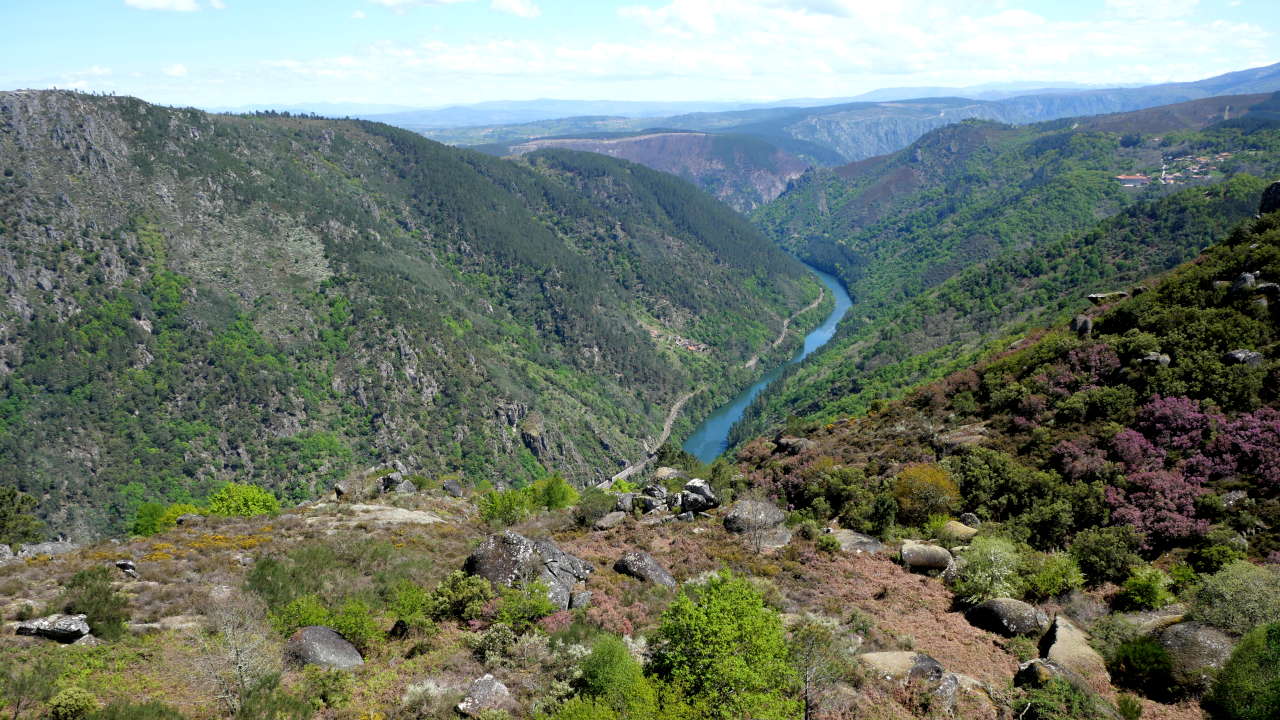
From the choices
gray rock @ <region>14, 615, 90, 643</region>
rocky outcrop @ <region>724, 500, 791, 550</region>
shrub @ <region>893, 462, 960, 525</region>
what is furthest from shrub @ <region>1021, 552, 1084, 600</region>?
gray rock @ <region>14, 615, 90, 643</region>

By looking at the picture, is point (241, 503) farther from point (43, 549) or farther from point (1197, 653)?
point (1197, 653)

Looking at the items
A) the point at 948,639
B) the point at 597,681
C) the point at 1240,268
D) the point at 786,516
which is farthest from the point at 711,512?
the point at 1240,268

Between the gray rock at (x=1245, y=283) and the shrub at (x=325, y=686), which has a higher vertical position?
the gray rock at (x=1245, y=283)

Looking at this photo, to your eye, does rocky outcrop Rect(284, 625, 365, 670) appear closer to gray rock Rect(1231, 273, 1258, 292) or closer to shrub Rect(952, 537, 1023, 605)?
shrub Rect(952, 537, 1023, 605)

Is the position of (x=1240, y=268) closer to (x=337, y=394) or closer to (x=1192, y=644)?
(x=1192, y=644)

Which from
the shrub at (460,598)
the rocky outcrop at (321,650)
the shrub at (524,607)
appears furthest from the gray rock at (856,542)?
the rocky outcrop at (321,650)

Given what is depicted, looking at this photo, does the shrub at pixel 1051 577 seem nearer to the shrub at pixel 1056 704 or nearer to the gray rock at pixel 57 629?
the shrub at pixel 1056 704
